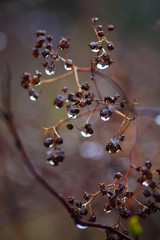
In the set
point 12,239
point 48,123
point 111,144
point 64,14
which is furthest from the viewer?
point 64,14

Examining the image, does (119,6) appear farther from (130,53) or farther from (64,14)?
(64,14)

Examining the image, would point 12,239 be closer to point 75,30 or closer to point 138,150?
point 138,150

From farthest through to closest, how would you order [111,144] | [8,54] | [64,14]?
[64,14]
[8,54]
[111,144]

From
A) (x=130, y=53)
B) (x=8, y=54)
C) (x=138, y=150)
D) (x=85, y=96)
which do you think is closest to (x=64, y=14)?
(x=8, y=54)

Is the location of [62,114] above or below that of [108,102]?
below

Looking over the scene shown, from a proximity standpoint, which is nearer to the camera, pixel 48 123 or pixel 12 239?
pixel 12 239

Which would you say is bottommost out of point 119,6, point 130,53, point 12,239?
point 12,239
